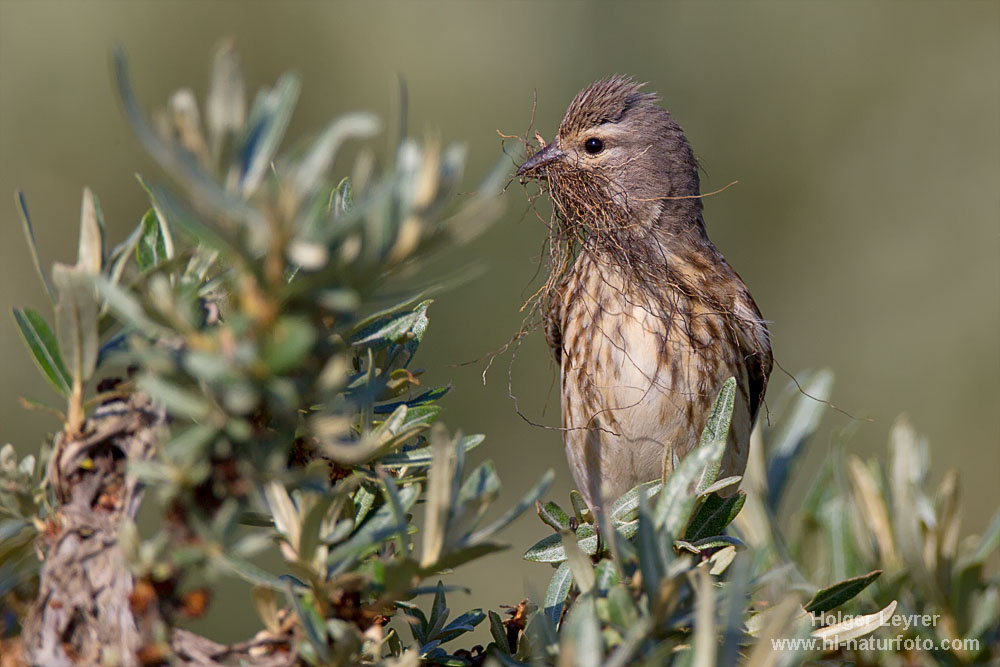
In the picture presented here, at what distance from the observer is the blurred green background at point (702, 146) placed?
6367 millimetres

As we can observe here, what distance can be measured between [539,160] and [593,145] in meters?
0.64

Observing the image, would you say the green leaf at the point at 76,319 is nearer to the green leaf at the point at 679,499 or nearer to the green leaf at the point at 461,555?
the green leaf at the point at 461,555

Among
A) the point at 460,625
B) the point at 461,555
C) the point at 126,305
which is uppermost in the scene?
the point at 126,305

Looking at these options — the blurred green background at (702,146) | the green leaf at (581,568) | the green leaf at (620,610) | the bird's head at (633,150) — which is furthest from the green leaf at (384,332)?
the blurred green background at (702,146)

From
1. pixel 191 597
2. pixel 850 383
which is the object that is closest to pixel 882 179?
pixel 850 383

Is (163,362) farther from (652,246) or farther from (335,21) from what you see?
(335,21)

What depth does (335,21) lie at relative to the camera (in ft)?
23.7

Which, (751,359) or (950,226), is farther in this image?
(950,226)

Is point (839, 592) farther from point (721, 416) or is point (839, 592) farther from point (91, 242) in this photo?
point (91, 242)

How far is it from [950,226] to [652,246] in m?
4.42

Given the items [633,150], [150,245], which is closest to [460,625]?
[150,245]

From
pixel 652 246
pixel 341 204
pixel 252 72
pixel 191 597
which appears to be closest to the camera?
pixel 191 597

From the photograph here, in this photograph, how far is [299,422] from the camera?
127 centimetres

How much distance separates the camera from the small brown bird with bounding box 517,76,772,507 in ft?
11.5
